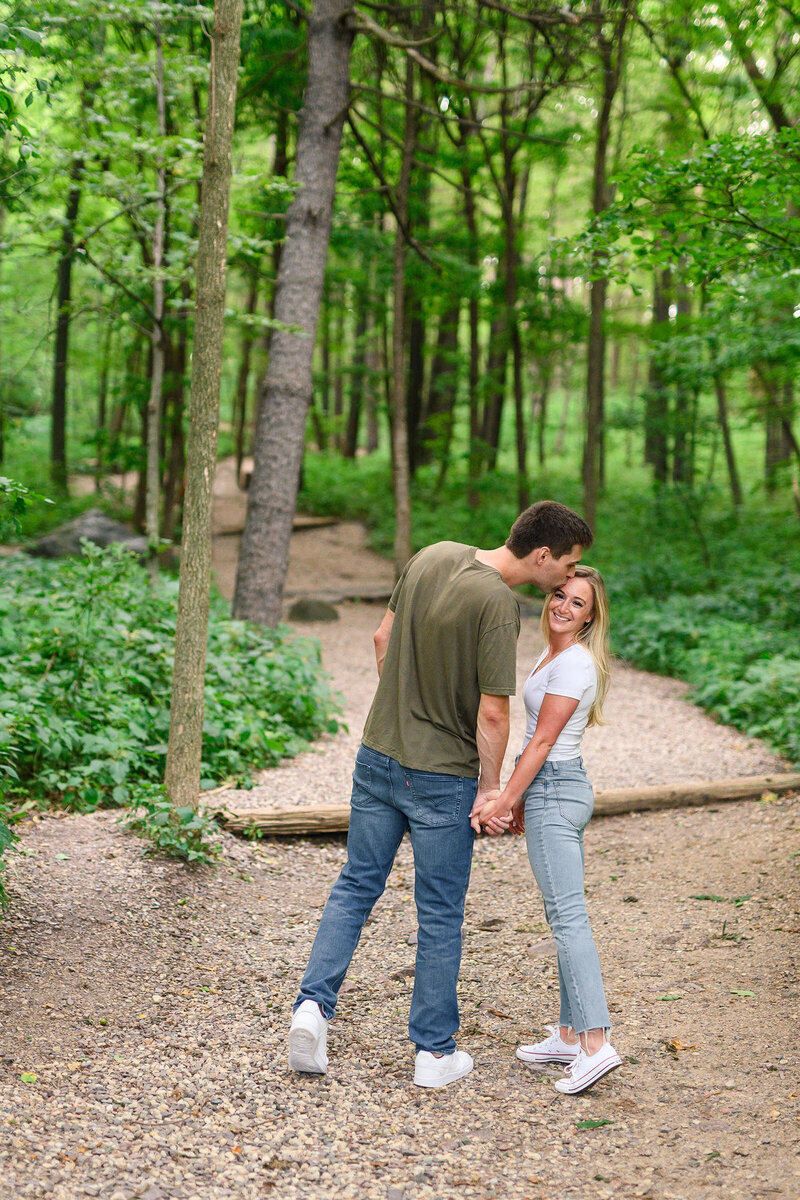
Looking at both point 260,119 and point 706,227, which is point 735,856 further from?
point 260,119

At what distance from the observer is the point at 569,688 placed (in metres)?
2.89

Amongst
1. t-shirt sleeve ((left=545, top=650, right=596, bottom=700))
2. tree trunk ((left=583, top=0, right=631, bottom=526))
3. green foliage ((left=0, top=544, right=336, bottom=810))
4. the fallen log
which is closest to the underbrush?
the fallen log

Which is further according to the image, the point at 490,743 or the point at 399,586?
the point at 399,586

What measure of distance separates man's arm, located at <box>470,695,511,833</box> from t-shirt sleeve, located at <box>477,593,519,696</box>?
0.04 metres

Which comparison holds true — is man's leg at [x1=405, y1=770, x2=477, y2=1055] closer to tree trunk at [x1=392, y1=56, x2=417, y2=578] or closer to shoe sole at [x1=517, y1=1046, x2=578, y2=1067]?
shoe sole at [x1=517, y1=1046, x2=578, y2=1067]

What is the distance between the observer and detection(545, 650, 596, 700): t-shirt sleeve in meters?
2.89

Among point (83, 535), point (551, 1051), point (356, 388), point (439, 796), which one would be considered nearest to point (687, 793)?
point (551, 1051)

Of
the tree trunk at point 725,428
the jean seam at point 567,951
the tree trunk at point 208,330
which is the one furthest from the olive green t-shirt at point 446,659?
the tree trunk at point 725,428

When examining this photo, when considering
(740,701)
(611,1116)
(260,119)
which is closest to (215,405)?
(611,1116)

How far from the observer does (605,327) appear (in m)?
14.6

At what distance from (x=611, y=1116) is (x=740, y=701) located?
19.7 ft

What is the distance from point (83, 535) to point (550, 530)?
1130cm

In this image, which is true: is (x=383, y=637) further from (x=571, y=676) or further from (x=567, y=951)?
(x=567, y=951)

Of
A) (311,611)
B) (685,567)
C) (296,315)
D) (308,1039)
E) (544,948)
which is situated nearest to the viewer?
(308,1039)
